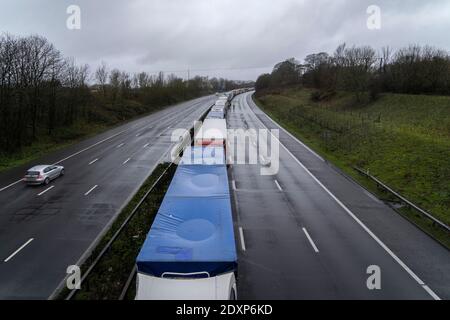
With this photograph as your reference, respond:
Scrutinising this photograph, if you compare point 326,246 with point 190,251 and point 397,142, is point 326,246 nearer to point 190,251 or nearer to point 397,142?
point 190,251

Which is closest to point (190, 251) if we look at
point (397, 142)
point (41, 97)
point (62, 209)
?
point (62, 209)

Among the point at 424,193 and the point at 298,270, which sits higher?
the point at 424,193

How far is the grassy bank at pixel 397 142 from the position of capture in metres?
24.1

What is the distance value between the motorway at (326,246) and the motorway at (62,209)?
24.8 ft

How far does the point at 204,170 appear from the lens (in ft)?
60.1

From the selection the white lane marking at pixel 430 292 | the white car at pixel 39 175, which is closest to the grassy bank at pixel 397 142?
the white lane marking at pixel 430 292

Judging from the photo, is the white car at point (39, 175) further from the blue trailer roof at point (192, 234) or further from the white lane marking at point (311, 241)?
the white lane marking at point (311, 241)

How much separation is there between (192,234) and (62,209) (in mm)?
13185

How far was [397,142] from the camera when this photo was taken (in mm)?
33406

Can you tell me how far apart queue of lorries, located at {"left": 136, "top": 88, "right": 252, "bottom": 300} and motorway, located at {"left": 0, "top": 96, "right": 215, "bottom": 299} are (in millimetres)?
5362

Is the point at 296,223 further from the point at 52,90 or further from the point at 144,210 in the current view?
the point at 52,90

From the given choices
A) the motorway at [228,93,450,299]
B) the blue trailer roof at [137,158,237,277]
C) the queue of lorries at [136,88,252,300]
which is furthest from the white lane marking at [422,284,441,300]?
the blue trailer roof at [137,158,237,277]

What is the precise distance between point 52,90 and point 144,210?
117 ft
